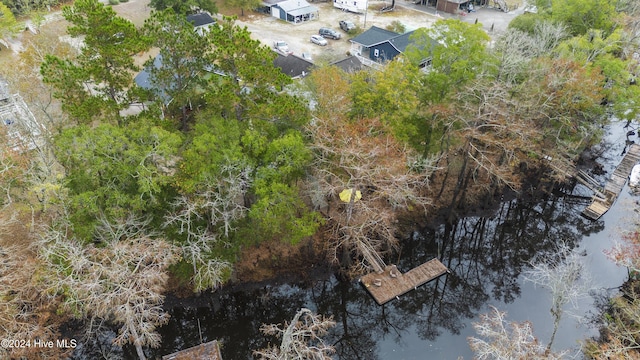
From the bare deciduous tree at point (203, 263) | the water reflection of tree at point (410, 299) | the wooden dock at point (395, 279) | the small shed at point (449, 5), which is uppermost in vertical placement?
the small shed at point (449, 5)

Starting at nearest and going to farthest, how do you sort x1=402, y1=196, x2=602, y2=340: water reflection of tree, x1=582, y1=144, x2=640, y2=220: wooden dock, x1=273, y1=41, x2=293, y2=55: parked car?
x1=402, y1=196, x2=602, y2=340: water reflection of tree
x1=582, y1=144, x2=640, y2=220: wooden dock
x1=273, y1=41, x2=293, y2=55: parked car

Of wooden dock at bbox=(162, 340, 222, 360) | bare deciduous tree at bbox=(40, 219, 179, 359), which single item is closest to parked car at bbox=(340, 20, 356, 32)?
bare deciduous tree at bbox=(40, 219, 179, 359)

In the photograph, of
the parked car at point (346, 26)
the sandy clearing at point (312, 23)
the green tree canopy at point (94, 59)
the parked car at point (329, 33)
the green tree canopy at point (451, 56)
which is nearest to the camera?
the green tree canopy at point (94, 59)

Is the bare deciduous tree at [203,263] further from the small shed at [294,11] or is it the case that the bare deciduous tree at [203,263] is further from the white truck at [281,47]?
the small shed at [294,11]

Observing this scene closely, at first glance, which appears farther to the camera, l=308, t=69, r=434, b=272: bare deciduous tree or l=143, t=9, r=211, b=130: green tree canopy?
l=308, t=69, r=434, b=272: bare deciduous tree

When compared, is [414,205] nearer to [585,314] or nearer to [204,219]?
[585,314]

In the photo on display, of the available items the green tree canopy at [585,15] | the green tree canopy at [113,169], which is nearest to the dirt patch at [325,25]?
the green tree canopy at [585,15]

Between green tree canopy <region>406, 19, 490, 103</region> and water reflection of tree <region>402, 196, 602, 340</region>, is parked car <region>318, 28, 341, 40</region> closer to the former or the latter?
green tree canopy <region>406, 19, 490, 103</region>
